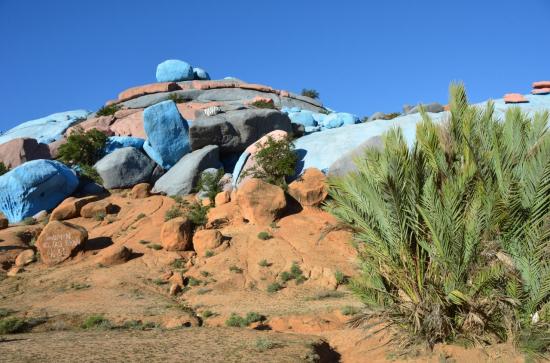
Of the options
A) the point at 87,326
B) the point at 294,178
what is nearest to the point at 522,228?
the point at 87,326

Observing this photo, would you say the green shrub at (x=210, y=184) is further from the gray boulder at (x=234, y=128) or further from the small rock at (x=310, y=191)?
the small rock at (x=310, y=191)

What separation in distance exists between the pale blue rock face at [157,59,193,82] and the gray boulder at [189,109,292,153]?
2460cm

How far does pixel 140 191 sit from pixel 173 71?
28.8 m

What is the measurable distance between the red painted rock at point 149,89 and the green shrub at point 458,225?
41438 millimetres

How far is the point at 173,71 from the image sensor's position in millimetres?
52094

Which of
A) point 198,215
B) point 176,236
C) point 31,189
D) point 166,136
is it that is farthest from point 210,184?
point 31,189

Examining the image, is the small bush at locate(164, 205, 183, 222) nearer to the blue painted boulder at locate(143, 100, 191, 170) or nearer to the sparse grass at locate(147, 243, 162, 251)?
the sparse grass at locate(147, 243, 162, 251)

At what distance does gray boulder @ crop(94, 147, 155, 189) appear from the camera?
27688mm

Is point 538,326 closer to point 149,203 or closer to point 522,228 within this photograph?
point 522,228

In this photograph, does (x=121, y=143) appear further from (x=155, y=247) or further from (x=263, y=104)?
(x=155, y=247)

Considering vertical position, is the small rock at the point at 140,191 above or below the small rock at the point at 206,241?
above

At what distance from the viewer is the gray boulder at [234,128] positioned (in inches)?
1120

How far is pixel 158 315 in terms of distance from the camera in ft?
45.6

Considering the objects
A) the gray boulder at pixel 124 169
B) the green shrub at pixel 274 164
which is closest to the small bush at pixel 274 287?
the green shrub at pixel 274 164
